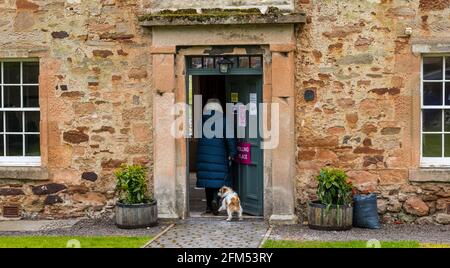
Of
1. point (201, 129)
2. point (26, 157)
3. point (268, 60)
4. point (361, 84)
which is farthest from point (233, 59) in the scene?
point (26, 157)

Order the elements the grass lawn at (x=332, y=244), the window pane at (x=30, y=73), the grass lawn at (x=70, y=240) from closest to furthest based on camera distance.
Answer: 1. the grass lawn at (x=332, y=244)
2. the grass lawn at (x=70, y=240)
3. the window pane at (x=30, y=73)

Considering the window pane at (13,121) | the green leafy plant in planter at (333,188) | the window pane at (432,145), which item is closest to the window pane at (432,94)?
the window pane at (432,145)

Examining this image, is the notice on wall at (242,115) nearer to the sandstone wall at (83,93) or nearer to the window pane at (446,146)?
the sandstone wall at (83,93)

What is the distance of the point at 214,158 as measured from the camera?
39.3ft

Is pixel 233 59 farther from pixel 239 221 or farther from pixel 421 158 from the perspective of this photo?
pixel 421 158

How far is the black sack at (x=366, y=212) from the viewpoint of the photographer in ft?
36.5

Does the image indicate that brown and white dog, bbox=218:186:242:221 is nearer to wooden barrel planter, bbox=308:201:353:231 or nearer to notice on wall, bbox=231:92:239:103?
wooden barrel planter, bbox=308:201:353:231

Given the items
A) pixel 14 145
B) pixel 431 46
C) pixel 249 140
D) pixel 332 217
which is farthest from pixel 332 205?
pixel 14 145

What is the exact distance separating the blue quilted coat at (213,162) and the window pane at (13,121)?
304 cm

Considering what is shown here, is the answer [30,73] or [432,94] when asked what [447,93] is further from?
[30,73]

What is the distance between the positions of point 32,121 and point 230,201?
363 cm

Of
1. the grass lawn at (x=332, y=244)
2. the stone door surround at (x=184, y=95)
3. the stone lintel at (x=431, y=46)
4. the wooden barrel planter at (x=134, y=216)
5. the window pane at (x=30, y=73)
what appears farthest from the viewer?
the window pane at (x=30, y=73)

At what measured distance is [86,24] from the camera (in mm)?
Answer: 11844

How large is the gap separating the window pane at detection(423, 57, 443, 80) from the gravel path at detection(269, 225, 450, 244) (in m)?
2.35
